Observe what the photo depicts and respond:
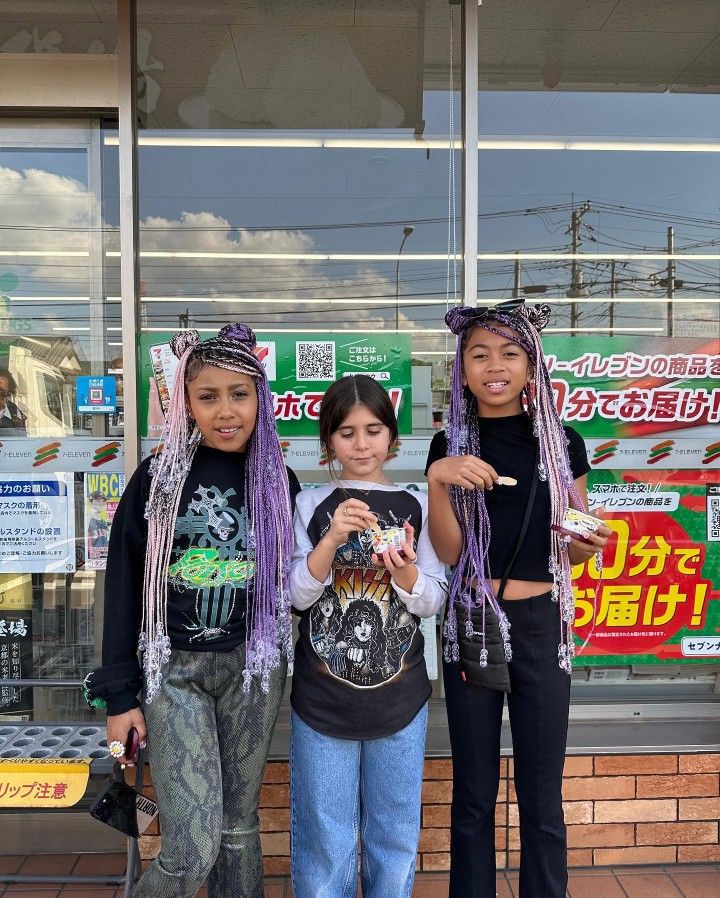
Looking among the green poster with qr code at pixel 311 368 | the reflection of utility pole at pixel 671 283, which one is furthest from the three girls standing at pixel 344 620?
the reflection of utility pole at pixel 671 283

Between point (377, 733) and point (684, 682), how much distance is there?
5.89 ft

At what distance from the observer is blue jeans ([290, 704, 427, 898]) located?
6.19 ft

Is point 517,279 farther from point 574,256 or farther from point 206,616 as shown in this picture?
point 206,616

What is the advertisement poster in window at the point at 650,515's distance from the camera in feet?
9.84

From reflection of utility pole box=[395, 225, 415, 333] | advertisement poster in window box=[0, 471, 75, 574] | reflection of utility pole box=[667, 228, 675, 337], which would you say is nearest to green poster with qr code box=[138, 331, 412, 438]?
reflection of utility pole box=[395, 225, 415, 333]

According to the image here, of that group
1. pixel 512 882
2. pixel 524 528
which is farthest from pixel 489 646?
pixel 512 882

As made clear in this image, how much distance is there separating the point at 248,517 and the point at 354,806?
821 mm

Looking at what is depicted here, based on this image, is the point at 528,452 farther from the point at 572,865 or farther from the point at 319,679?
the point at 572,865

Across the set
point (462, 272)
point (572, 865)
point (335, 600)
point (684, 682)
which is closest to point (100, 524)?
point (335, 600)

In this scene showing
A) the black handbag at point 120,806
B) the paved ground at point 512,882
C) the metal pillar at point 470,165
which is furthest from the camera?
the metal pillar at point 470,165

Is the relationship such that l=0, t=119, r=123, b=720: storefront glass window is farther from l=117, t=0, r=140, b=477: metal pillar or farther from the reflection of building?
l=117, t=0, r=140, b=477: metal pillar

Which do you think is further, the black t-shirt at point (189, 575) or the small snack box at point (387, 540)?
the black t-shirt at point (189, 575)

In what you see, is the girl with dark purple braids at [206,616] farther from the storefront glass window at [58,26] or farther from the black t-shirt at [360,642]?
the storefront glass window at [58,26]

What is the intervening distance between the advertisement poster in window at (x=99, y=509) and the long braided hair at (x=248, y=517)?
1.06 metres
